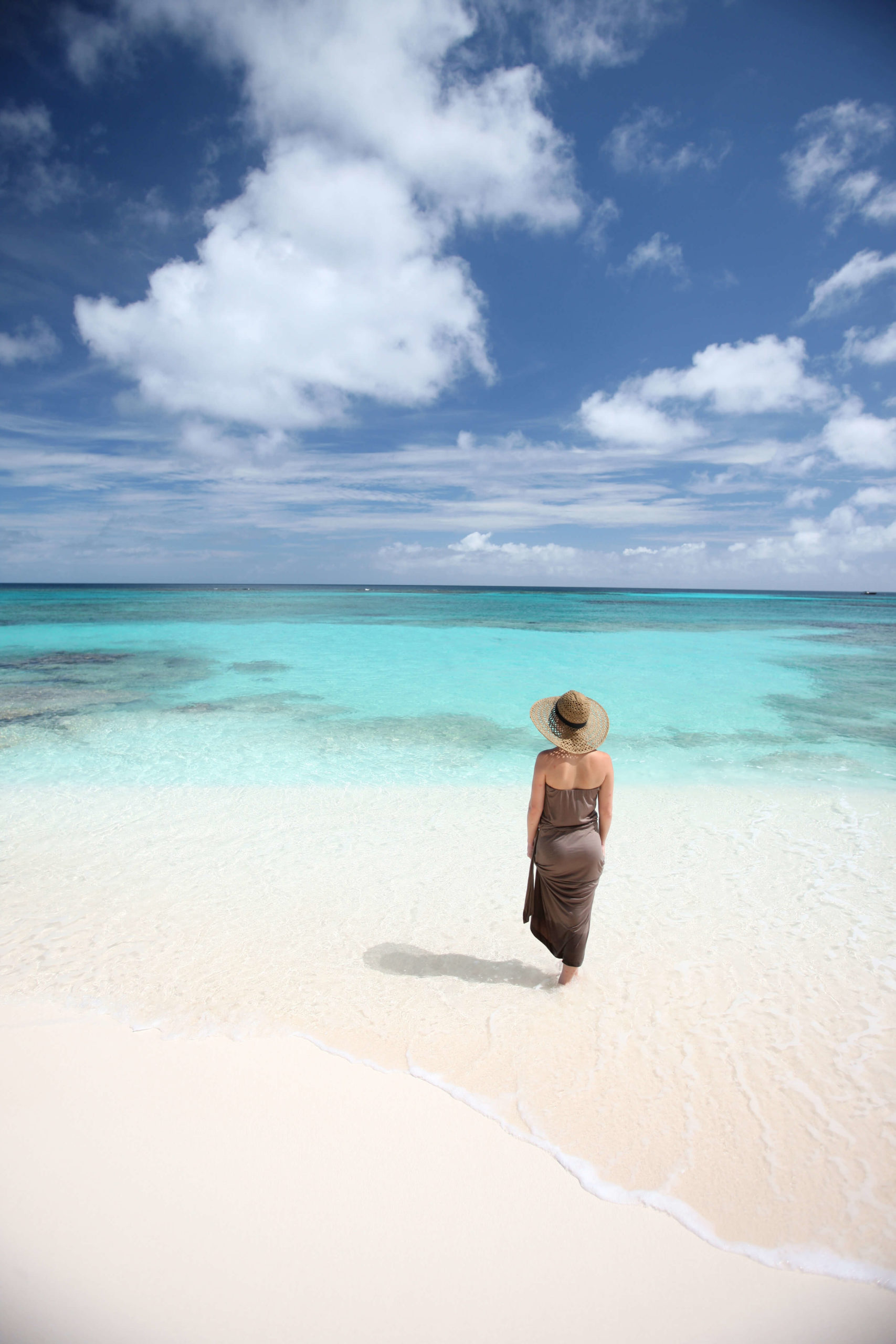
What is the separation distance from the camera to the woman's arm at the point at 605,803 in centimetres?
316

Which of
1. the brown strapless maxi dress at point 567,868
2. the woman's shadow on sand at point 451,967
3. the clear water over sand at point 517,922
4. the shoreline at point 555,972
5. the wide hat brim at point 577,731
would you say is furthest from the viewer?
the woman's shadow on sand at point 451,967

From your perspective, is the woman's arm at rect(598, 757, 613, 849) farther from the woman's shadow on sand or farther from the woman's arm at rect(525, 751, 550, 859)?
the woman's shadow on sand

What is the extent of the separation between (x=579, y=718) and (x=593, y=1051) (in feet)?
5.47

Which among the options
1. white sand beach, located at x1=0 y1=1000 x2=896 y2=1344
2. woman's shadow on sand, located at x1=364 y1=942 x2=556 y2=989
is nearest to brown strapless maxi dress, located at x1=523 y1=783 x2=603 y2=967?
woman's shadow on sand, located at x1=364 y1=942 x2=556 y2=989

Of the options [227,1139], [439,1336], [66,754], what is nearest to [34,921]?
[227,1139]

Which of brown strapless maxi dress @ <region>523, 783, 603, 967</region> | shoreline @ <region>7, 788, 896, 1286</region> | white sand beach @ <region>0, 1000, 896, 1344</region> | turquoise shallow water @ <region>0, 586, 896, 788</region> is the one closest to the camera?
white sand beach @ <region>0, 1000, 896, 1344</region>

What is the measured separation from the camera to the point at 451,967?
3709 millimetres

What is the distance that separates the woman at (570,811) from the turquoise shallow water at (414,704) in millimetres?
4147

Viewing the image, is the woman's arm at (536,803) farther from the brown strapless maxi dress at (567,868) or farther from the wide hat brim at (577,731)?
the wide hat brim at (577,731)

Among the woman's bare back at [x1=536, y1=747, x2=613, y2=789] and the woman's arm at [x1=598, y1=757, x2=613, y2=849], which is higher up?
the woman's bare back at [x1=536, y1=747, x2=613, y2=789]

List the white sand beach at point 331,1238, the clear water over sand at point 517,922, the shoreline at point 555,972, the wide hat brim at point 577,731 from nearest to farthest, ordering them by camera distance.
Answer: the white sand beach at point 331,1238 → the shoreline at point 555,972 → the clear water over sand at point 517,922 → the wide hat brim at point 577,731

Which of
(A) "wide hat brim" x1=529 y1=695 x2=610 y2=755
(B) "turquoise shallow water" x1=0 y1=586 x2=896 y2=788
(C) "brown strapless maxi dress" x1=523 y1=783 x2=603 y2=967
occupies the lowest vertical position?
(B) "turquoise shallow water" x1=0 y1=586 x2=896 y2=788

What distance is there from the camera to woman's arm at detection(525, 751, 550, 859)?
10.1 feet

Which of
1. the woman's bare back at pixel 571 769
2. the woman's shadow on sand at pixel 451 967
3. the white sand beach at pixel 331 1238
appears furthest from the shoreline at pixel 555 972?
the woman's bare back at pixel 571 769
